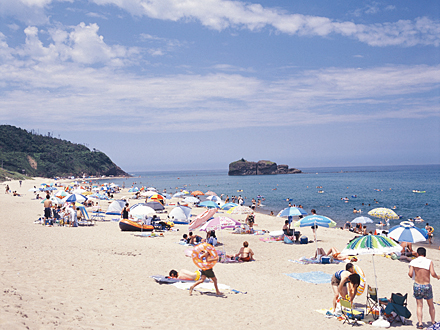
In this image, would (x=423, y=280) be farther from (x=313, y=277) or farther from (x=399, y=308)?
(x=313, y=277)

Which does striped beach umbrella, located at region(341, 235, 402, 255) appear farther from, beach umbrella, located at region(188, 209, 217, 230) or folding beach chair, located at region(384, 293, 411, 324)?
beach umbrella, located at region(188, 209, 217, 230)

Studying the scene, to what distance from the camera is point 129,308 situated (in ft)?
22.3

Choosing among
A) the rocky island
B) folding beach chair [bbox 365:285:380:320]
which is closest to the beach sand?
folding beach chair [bbox 365:285:380:320]

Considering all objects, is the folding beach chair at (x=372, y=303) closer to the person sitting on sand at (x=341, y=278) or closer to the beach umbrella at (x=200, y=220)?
the person sitting on sand at (x=341, y=278)

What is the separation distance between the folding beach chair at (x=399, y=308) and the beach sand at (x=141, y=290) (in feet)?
0.64

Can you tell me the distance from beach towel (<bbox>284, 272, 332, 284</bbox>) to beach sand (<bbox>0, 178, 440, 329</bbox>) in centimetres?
32

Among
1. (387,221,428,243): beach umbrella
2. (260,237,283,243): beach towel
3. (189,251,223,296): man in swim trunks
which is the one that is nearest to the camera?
(189,251,223,296): man in swim trunks

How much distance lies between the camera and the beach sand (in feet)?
20.0

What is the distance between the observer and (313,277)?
11062 mm

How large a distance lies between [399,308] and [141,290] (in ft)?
19.5

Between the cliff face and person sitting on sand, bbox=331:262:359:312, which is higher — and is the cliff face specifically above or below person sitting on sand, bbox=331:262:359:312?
above

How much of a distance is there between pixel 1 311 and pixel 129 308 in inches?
90.3

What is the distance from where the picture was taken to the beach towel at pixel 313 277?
10.6 m

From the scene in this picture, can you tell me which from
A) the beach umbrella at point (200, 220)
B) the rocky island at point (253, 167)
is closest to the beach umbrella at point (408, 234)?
the beach umbrella at point (200, 220)
